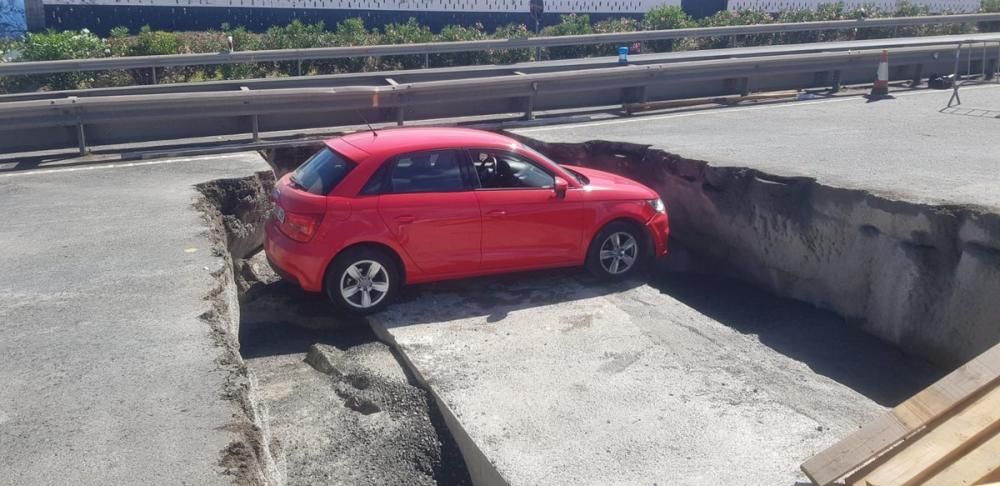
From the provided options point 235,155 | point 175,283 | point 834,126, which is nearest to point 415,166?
point 175,283

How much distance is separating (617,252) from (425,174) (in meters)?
2.12

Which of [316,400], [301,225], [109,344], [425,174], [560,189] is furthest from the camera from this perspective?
[560,189]

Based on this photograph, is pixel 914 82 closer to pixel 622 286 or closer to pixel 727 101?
pixel 727 101

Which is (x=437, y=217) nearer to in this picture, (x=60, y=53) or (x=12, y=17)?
(x=60, y=53)

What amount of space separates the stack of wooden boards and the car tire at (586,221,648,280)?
4130 millimetres

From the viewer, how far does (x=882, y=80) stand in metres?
→ 17.6

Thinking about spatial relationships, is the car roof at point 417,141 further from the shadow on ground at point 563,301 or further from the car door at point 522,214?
the shadow on ground at point 563,301

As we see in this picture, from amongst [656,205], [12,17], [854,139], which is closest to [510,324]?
[656,205]

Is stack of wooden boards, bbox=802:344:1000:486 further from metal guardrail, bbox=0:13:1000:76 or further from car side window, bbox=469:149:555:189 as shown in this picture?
metal guardrail, bbox=0:13:1000:76

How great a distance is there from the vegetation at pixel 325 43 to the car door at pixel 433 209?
11.2 m

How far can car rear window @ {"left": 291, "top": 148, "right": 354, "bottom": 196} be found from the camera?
8.09 metres

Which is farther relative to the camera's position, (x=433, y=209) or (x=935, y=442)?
(x=433, y=209)

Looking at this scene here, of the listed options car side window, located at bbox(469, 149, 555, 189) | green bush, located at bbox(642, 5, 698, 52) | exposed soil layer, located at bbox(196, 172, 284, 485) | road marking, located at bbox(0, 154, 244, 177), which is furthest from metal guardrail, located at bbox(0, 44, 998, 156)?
green bush, located at bbox(642, 5, 698, 52)

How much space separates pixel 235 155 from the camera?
1213 cm
